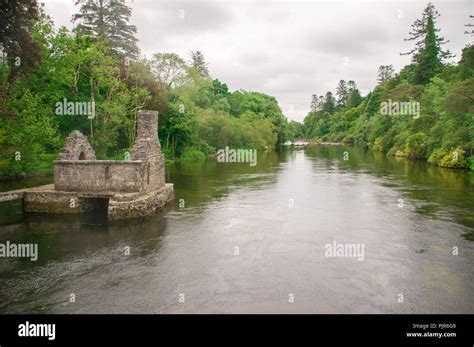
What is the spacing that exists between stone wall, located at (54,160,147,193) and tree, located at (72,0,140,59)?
33.7 metres

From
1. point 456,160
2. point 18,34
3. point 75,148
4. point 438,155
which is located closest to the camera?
point 75,148

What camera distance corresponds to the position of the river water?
10.3 meters

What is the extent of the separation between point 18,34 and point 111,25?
34722 millimetres

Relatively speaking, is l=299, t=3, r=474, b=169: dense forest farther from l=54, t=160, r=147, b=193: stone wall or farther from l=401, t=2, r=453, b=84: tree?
l=54, t=160, r=147, b=193: stone wall

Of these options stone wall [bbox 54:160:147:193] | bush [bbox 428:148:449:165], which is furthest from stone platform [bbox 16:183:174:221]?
bush [bbox 428:148:449:165]

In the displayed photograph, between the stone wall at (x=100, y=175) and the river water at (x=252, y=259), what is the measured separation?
1758 millimetres

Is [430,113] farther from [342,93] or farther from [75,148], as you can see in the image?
[342,93]

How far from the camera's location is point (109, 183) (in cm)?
1955

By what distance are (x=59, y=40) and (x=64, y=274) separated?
2913cm

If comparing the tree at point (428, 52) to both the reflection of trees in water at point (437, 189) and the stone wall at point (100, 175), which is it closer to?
the reflection of trees in water at point (437, 189)

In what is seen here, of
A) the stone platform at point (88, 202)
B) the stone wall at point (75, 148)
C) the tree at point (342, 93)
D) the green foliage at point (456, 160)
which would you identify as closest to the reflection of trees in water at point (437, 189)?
the green foliage at point (456, 160)

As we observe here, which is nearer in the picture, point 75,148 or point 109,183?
point 109,183

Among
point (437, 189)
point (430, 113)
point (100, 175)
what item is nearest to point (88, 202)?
point (100, 175)

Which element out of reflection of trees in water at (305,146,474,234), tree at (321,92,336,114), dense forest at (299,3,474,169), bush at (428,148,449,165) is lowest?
reflection of trees in water at (305,146,474,234)
